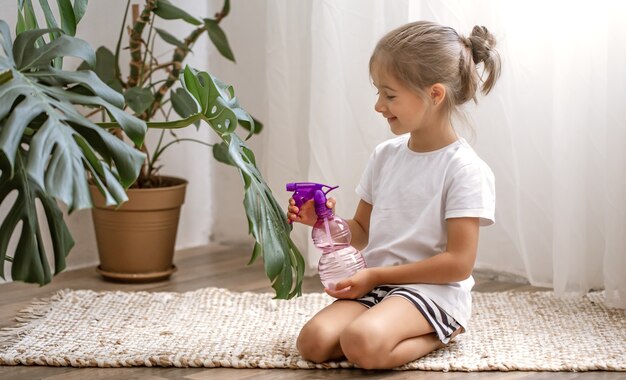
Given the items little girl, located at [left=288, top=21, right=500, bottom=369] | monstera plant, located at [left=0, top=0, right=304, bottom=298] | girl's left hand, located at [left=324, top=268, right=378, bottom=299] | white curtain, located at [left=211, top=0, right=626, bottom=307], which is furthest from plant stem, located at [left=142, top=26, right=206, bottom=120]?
girl's left hand, located at [left=324, top=268, right=378, bottom=299]

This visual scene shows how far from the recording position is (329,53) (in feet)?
7.84

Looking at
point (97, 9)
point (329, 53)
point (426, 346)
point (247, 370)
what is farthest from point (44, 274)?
point (97, 9)

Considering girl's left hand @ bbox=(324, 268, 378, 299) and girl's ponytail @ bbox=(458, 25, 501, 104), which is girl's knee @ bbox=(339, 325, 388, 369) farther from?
girl's ponytail @ bbox=(458, 25, 501, 104)

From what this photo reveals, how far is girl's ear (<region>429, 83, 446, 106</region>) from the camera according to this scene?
5.73 feet

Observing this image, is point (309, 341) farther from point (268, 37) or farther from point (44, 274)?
point (268, 37)

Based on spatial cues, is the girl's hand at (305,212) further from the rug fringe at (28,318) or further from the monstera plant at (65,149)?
the rug fringe at (28,318)

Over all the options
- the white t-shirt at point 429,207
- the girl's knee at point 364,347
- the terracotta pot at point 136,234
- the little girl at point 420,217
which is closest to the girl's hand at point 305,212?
the little girl at point 420,217

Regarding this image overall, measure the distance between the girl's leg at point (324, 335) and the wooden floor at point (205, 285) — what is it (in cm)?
4

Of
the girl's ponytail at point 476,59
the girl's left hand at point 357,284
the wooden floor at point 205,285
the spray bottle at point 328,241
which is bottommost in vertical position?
the wooden floor at point 205,285

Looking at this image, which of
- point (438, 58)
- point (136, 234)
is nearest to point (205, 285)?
point (136, 234)

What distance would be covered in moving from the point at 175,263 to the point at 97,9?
741 millimetres

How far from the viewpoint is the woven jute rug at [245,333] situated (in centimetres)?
173

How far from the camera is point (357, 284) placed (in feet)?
5.74

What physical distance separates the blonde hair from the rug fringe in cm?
89
